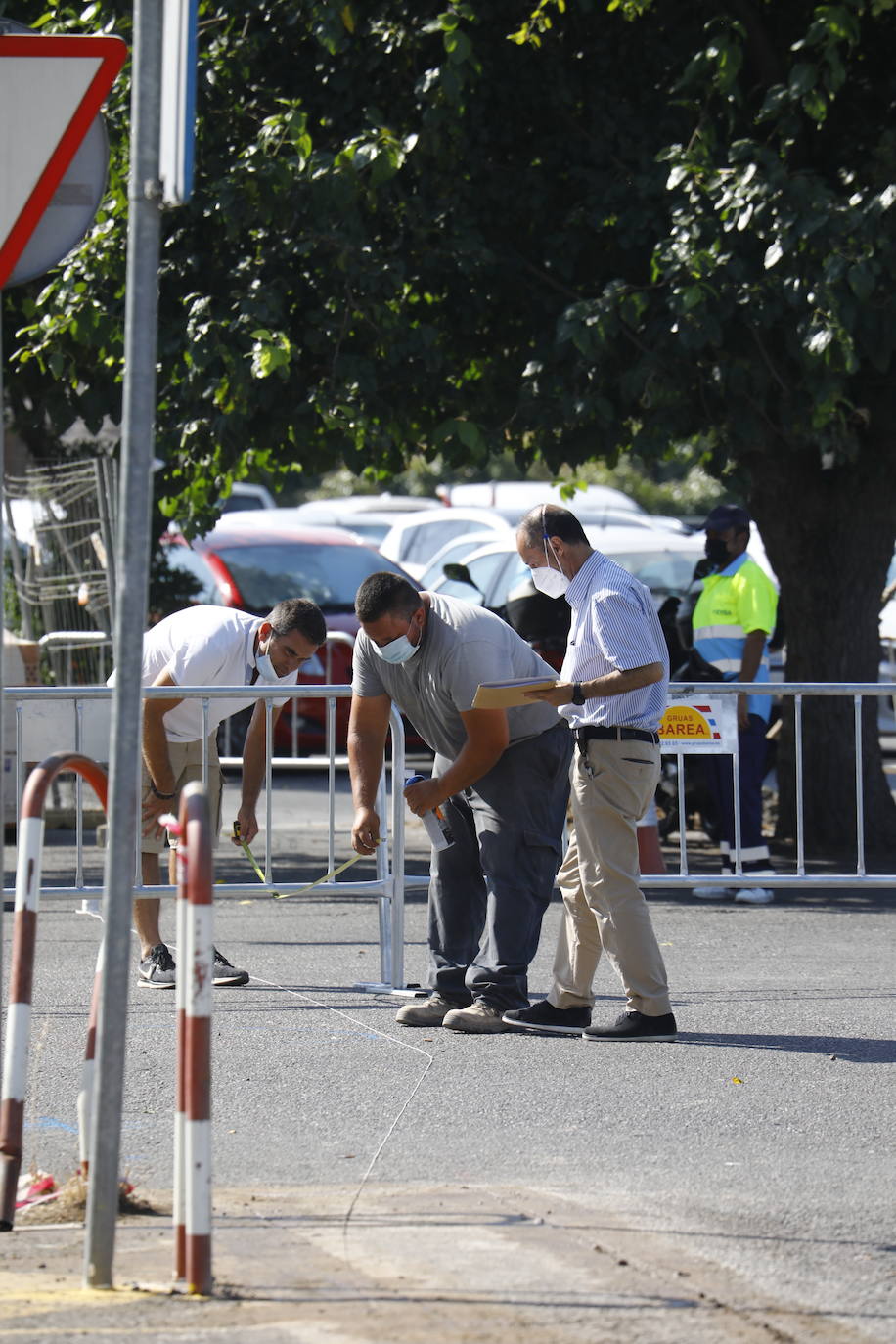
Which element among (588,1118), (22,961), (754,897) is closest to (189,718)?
(588,1118)

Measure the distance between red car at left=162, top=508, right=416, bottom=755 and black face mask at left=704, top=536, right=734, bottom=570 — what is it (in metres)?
4.54

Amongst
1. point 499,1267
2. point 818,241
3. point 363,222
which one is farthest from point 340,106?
point 499,1267

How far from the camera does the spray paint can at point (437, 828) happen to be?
7.01m

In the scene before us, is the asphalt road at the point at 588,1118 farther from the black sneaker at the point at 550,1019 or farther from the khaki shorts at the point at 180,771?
the khaki shorts at the point at 180,771

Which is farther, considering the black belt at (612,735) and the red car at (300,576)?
the red car at (300,576)

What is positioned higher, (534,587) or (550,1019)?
(534,587)

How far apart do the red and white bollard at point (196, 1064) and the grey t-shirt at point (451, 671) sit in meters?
2.79

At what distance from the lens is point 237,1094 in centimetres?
603

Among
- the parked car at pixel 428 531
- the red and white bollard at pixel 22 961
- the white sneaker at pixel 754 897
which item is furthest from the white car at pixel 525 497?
the red and white bollard at pixel 22 961

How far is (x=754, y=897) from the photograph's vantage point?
32.8ft

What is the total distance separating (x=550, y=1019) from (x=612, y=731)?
1.10m

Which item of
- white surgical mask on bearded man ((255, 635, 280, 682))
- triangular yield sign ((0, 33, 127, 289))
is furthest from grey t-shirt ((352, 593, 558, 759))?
triangular yield sign ((0, 33, 127, 289))

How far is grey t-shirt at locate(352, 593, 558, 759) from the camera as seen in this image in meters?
6.69

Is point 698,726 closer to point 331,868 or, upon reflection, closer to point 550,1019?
point 331,868
